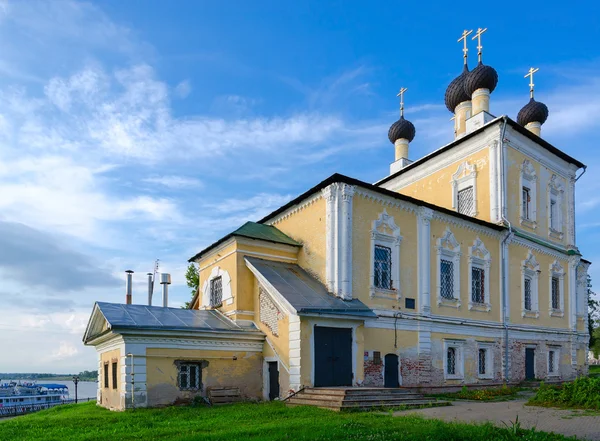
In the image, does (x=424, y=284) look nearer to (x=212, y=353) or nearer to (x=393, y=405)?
(x=393, y=405)

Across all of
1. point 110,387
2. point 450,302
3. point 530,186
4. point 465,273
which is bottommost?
point 110,387

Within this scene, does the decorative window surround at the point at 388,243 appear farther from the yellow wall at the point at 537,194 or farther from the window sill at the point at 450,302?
the yellow wall at the point at 537,194

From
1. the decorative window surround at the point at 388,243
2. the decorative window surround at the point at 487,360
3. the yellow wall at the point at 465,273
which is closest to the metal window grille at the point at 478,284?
the yellow wall at the point at 465,273

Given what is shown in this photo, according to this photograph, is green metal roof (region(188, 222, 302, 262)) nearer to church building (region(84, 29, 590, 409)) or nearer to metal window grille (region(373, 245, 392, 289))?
church building (region(84, 29, 590, 409))

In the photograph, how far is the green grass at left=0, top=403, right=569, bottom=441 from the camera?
8406mm

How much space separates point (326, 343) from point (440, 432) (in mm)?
6583

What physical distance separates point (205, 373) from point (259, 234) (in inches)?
201

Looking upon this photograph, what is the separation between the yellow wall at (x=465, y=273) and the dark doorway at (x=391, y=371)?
2.53 m

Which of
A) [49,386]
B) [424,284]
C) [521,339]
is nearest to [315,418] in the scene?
[424,284]

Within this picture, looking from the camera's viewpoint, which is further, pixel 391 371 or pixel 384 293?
pixel 384 293

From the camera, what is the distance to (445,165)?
23.8m

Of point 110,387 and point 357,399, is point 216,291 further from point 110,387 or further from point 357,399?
point 357,399

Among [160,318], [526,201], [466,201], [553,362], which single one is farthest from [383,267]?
[553,362]

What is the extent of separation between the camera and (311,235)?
57.5 ft
